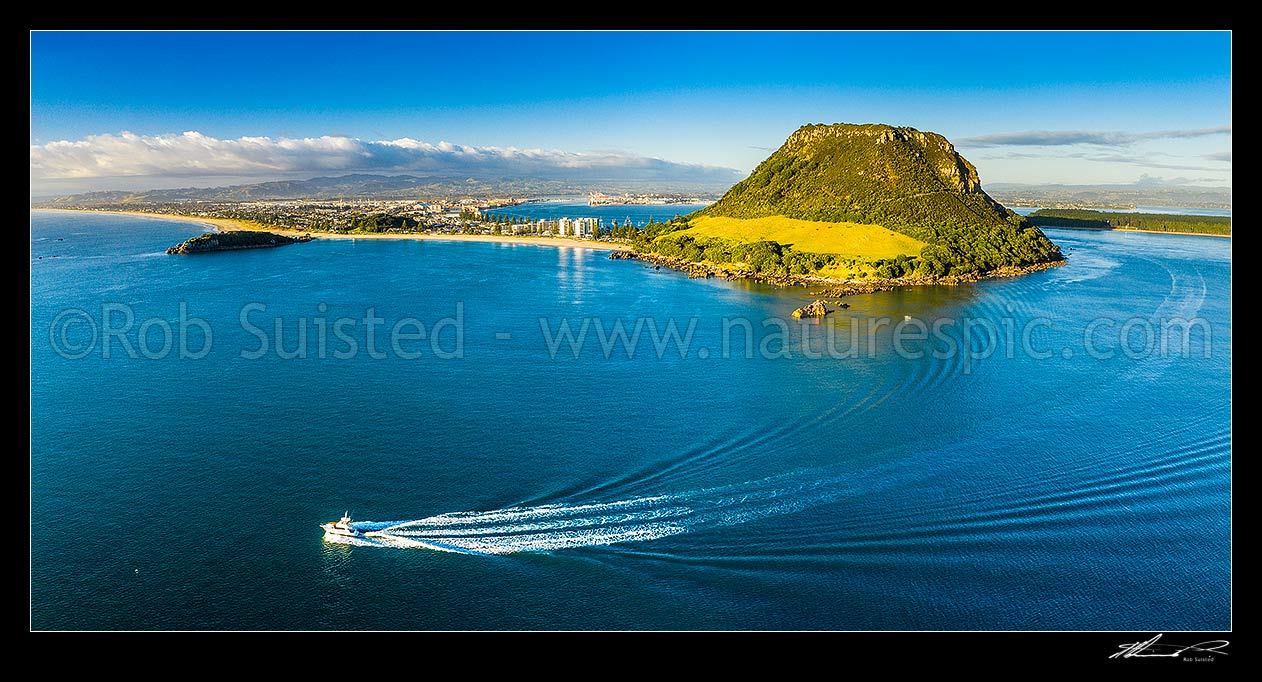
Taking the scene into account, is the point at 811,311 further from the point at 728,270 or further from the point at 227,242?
the point at 227,242

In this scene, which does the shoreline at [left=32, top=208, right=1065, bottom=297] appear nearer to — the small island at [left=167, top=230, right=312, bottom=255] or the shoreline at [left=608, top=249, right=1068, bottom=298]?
the shoreline at [left=608, top=249, right=1068, bottom=298]

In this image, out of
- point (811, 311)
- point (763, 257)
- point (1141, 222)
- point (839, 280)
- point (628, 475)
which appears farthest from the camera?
point (1141, 222)

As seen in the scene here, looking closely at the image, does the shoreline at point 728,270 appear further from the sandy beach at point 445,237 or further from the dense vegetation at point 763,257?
the dense vegetation at point 763,257

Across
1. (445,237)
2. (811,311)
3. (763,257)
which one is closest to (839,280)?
(763,257)

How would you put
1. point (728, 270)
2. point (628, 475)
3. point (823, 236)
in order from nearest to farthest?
point (628, 475), point (728, 270), point (823, 236)

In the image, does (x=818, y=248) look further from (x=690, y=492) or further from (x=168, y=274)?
(x=168, y=274)
